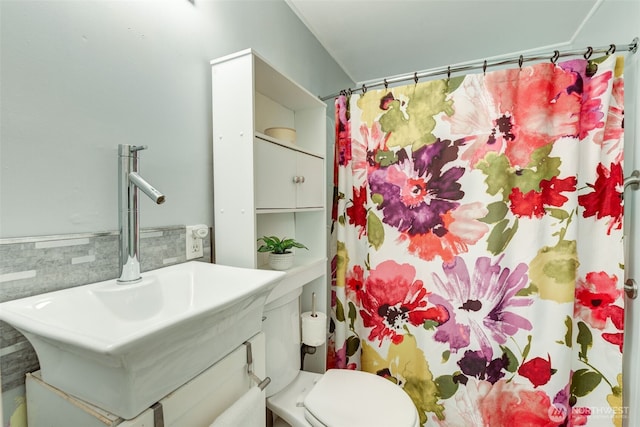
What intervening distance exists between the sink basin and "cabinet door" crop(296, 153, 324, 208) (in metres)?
0.50

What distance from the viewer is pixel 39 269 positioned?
58 centimetres

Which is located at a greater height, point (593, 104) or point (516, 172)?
point (593, 104)

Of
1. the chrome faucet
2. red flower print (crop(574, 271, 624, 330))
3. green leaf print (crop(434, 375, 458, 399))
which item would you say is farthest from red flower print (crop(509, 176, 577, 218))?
the chrome faucet

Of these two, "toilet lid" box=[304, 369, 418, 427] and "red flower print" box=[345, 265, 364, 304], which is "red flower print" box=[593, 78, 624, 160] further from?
"toilet lid" box=[304, 369, 418, 427]

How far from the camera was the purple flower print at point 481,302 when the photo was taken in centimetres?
119

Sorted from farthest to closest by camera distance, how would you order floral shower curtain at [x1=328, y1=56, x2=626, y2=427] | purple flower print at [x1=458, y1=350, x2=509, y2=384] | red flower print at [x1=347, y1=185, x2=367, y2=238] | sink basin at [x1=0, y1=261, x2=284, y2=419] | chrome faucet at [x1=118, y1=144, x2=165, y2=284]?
red flower print at [x1=347, y1=185, x2=367, y2=238], purple flower print at [x1=458, y1=350, x2=509, y2=384], floral shower curtain at [x1=328, y1=56, x2=626, y2=427], chrome faucet at [x1=118, y1=144, x2=165, y2=284], sink basin at [x1=0, y1=261, x2=284, y2=419]

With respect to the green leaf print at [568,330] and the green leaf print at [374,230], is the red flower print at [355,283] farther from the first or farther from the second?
the green leaf print at [568,330]

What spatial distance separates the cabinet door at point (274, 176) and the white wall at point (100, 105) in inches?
8.1

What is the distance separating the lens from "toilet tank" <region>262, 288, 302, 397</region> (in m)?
1.01

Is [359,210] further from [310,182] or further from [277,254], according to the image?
[277,254]

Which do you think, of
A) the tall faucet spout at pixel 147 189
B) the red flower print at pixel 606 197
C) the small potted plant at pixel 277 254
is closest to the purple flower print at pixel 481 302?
the red flower print at pixel 606 197

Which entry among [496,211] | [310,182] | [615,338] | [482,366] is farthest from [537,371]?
[310,182]

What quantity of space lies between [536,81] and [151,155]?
151 centimetres

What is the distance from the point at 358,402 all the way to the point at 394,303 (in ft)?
1.64
